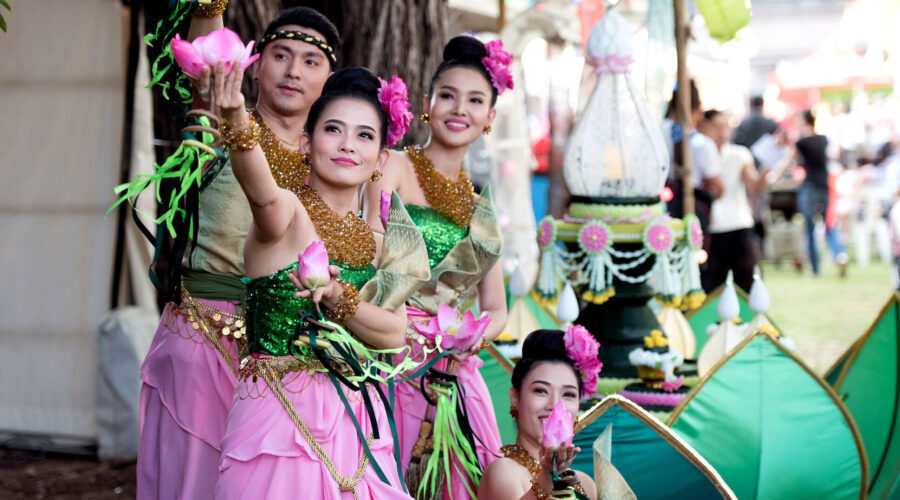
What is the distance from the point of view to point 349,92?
2.27 m

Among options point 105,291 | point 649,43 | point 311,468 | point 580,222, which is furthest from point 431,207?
point 649,43

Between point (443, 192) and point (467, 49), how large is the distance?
45cm

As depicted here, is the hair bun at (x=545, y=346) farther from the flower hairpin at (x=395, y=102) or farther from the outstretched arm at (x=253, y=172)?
the outstretched arm at (x=253, y=172)

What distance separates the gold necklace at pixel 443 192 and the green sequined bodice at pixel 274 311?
0.81 meters

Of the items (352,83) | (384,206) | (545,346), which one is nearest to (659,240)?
(545,346)

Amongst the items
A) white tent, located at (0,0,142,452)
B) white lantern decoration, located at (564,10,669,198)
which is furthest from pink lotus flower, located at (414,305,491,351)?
white tent, located at (0,0,142,452)

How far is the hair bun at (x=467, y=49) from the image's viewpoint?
3035mm

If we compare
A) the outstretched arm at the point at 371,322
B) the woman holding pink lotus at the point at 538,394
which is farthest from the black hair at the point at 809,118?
the outstretched arm at the point at 371,322

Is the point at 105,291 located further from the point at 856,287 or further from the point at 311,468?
the point at 856,287

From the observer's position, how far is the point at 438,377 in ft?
9.00

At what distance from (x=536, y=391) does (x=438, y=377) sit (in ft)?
0.90

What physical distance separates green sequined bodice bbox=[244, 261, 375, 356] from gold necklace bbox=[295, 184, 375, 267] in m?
0.04

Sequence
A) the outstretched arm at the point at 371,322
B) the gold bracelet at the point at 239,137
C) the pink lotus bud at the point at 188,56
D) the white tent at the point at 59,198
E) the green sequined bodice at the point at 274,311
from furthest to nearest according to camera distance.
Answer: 1. the white tent at the point at 59,198
2. the green sequined bodice at the point at 274,311
3. the outstretched arm at the point at 371,322
4. the gold bracelet at the point at 239,137
5. the pink lotus bud at the point at 188,56

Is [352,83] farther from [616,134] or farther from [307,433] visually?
[616,134]
